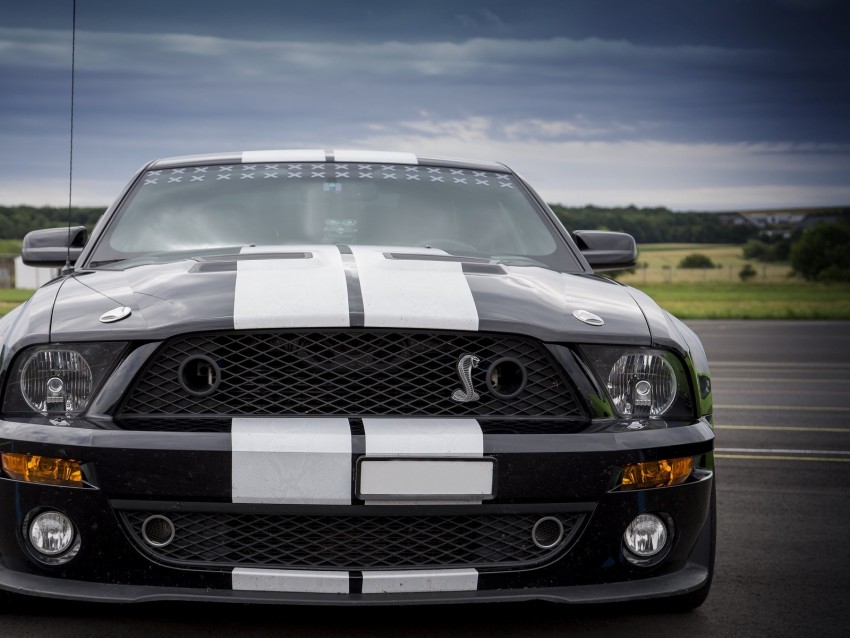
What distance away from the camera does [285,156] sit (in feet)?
15.5

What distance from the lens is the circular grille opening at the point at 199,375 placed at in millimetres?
2875

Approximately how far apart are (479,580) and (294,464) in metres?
0.53

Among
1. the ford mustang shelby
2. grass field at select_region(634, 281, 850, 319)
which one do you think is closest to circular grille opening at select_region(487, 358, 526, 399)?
the ford mustang shelby

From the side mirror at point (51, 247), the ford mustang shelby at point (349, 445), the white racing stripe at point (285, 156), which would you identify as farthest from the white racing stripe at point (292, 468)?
the white racing stripe at point (285, 156)

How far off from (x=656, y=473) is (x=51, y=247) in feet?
8.22

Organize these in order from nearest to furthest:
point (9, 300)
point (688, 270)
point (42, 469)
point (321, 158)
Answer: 1. point (42, 469)
2. point (321, 158)
3. point (9, 300)
4. point (688, 270)

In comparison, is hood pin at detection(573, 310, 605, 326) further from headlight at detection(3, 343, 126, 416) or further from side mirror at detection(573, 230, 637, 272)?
side mirror at detection(573, 230, 637, 272)

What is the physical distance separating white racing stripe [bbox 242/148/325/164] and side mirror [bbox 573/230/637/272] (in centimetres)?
109

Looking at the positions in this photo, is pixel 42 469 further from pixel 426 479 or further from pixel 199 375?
pixel 426 479

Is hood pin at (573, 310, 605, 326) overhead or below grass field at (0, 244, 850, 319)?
overhead

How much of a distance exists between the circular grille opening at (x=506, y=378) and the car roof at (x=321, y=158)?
193 centimetres

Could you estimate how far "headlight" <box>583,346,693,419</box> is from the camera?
9.88ft

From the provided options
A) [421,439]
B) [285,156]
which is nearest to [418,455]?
[421,439]

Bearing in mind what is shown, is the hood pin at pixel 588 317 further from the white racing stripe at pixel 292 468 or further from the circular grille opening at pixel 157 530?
the circular grille opening at pixel 157 530
